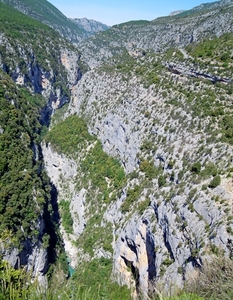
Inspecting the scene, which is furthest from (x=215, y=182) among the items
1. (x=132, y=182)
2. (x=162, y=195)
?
(x=132, y=182)

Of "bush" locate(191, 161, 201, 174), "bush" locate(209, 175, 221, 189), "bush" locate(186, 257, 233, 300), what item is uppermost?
"bush" locate(186, 257, 233, 300)

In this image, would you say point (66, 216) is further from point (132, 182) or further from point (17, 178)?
point (132, 182)

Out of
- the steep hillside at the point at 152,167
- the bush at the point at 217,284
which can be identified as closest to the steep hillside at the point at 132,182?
the bush at the point at 217,284

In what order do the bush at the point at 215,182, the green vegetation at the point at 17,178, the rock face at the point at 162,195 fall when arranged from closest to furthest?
the rock face at the point at 162,195 < the bush at the point at 215,182 < the green vegetation at the point at 17,178

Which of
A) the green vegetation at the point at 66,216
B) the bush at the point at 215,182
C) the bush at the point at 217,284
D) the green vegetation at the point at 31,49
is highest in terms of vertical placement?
the bush at the point at 217,284

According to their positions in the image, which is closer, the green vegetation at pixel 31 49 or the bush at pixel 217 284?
the bush at pixel 217 284

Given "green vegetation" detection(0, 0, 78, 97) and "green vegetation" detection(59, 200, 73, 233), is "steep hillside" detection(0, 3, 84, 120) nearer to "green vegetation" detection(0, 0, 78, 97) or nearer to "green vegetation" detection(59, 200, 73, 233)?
"green vegetation" detection(0, 0, 78, 97)

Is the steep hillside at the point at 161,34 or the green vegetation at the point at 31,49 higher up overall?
the steep hillside at the point at 161,34

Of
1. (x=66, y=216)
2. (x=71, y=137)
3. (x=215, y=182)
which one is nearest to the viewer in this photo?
(x=215, y=182)

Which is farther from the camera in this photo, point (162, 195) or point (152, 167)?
point (152, 167)

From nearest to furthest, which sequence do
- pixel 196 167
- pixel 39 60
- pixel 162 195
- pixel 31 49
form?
pixel 196 167, pixel 162 195, pixel 31 49, pixel 39 60

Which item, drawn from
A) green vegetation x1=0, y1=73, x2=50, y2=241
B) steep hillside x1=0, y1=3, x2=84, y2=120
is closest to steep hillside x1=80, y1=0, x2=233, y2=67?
steep hillside x1=0, y1=3, x2=84, y2=120

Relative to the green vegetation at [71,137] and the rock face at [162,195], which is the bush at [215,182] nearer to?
the rock face at [162,195]

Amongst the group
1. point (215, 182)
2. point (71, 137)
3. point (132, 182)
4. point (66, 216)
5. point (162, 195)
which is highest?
point (215, 182)
